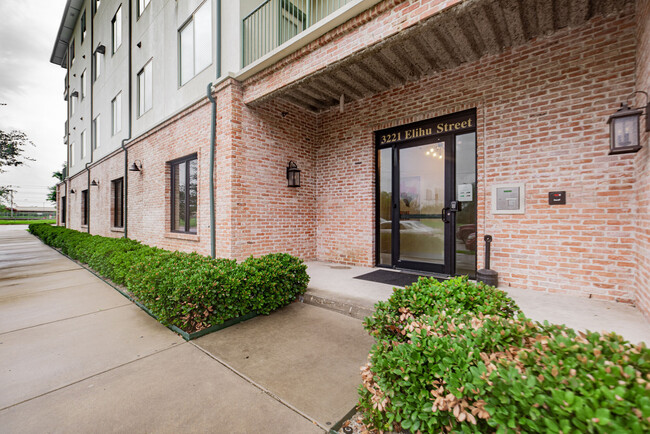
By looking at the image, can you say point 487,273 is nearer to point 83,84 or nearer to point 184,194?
point 184,194

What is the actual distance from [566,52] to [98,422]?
5.85m

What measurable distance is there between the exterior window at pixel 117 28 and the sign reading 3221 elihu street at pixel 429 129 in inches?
412

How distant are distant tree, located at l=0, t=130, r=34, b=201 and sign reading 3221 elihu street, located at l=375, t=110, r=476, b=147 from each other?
1668cm

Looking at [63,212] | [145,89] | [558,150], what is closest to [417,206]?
[558,150]

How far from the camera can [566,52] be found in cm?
339

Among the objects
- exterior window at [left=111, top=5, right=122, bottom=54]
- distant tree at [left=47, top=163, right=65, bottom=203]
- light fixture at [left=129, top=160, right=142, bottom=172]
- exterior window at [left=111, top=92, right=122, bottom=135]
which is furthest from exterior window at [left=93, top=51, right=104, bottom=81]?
distant tree at [left=47, top=163, right=65, bottom=203]

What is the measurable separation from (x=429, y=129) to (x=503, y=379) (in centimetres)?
441

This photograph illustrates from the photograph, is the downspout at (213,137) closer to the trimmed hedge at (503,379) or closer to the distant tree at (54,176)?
the trimmed hedge at (503,379)

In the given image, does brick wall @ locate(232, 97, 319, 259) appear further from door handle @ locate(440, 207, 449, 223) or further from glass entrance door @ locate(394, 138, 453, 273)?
door handle @ locate(440, 207, 449, 223)

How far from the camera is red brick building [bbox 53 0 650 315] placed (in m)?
3.08

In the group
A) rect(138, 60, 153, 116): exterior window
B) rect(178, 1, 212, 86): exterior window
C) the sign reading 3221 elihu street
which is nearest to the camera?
the sign reading 3221 elihu street

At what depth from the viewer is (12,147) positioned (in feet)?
39.7

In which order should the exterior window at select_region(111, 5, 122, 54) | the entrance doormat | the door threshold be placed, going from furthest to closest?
the exterior window at select_region(111, 5, 122, 54), the door threshold, the entrance doormat

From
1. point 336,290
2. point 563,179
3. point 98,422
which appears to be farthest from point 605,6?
point 98,422
